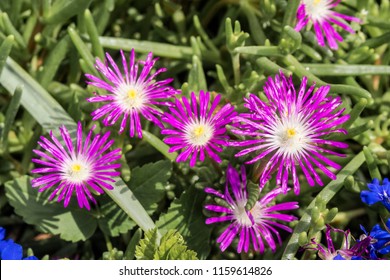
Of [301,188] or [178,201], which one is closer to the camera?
[178,201]

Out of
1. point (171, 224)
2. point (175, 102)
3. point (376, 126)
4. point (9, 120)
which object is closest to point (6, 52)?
point (9, 120)

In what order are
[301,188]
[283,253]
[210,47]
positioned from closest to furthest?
[283,253]
[301,188]
[210,47]

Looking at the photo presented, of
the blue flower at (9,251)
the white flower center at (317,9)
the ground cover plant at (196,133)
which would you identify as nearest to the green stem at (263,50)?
the ground cover plant at (196,133)

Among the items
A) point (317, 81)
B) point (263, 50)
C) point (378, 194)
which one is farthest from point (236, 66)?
point (378, 194)

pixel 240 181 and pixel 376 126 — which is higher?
pixel 376 126

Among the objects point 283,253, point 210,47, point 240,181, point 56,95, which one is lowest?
point 283,253

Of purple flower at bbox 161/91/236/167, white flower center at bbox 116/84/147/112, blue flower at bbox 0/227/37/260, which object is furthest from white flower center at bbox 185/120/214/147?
blue flower at bbox 0/227/37/260

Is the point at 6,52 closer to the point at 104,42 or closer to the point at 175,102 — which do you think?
the point at 104,42
